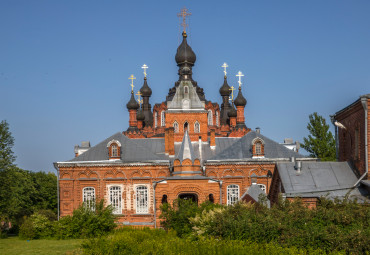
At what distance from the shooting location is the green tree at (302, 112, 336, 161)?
54.5m

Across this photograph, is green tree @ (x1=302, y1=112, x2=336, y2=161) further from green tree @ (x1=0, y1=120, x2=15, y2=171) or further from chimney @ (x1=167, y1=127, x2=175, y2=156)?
green tree @ (x1=0, y1=120, x2=15, y2=171)

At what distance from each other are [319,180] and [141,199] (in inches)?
716

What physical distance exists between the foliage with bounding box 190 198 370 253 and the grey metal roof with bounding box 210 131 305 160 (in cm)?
2074

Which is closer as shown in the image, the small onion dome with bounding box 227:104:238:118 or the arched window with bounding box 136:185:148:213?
the arched window with bounding box 136:185:148:213

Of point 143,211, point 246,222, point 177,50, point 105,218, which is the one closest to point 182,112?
point 177,50

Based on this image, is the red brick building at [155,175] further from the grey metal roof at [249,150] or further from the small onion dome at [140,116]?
the small onion dome at [140,116]

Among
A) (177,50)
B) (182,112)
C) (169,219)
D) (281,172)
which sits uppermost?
(177,50)

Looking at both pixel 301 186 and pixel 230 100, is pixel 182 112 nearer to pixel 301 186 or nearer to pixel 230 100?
pixel 230 100

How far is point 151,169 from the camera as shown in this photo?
39938mm

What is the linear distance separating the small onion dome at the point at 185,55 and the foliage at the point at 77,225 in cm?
2146

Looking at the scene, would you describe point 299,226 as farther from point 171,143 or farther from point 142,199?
point 171,143

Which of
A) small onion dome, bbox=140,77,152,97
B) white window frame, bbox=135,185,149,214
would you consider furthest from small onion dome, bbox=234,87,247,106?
white window frame, bbox=135,185,149,214

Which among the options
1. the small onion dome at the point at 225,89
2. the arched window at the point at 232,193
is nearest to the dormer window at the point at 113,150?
the arched window at the point at 232,193

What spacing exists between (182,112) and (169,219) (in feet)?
61.0
